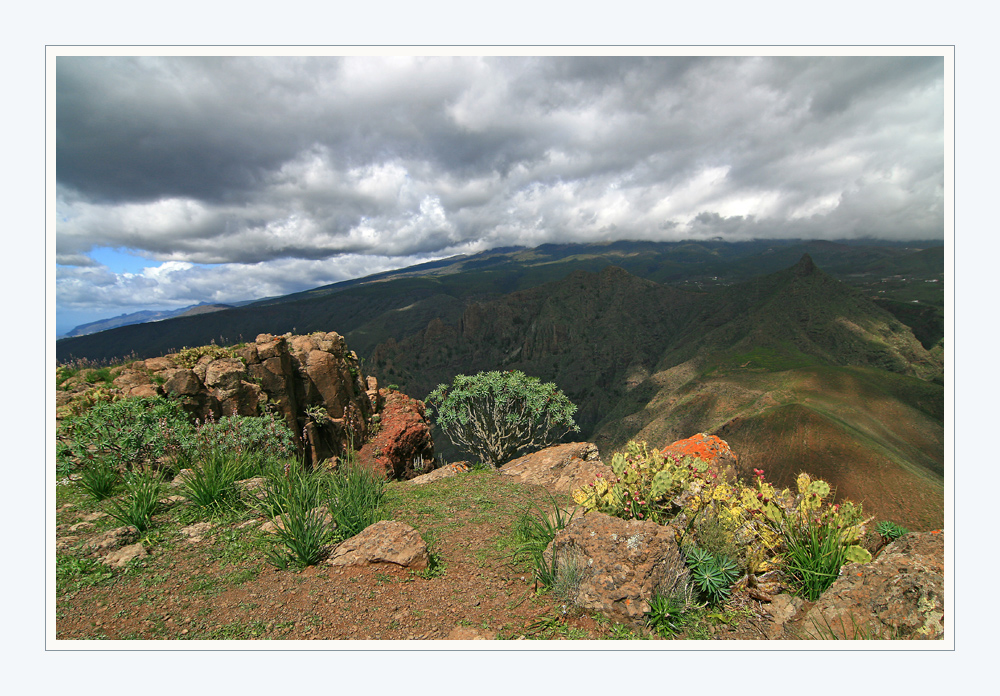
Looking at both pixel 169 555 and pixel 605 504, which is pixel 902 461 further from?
pixel 169 555

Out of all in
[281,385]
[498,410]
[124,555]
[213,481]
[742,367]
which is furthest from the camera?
[742,367]

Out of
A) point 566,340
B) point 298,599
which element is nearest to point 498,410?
point 298,599

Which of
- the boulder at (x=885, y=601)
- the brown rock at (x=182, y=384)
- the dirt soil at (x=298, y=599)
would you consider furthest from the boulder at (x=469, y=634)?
the brown rock at (x=182, y=384)

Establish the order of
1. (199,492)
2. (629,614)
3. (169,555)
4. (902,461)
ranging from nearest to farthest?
(629,614)
(169,555)
(199,492)
(902,461)

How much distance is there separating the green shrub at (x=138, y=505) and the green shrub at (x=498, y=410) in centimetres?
930

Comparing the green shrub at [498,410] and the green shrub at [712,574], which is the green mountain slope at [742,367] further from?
the green shrub at [712,574]

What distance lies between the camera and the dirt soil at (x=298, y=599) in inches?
146

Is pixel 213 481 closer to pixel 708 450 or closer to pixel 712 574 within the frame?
pixel 712 574

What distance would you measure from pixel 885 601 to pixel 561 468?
25.4ft

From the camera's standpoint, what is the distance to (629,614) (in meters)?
3.71

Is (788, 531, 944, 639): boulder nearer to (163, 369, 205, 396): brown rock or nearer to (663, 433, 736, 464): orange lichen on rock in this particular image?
(663, 433, 736, 464): orange lichen on rock

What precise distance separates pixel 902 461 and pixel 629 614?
1742 inches

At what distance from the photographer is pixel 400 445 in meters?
12.9
